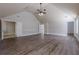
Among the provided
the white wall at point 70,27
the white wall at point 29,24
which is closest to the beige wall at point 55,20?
the white wall at point 70,27

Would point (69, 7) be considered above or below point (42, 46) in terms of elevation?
above

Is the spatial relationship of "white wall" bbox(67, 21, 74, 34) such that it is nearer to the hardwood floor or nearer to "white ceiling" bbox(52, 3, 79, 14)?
the hardwood floor

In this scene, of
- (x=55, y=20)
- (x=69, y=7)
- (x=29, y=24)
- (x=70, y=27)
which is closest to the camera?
(x=69, y=7)

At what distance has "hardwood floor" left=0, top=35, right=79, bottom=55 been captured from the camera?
277 centimetres

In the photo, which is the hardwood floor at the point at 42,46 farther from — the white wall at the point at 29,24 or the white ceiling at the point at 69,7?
the white ceiling at the point at 69,7

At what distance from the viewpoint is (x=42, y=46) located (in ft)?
9.80

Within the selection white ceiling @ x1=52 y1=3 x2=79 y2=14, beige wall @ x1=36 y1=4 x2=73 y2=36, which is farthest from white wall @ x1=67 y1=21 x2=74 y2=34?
white ceiling @ x1=52 y1=3 x2=79 y2=14

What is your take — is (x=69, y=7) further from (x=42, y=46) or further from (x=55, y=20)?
(x=42, y=46)

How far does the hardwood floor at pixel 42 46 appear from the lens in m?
2.77

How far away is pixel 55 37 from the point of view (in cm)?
299

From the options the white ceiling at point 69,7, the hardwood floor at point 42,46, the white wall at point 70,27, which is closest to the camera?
the white ceiling at point 69,7

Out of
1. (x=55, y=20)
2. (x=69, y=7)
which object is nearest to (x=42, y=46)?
(x=55, y=20)

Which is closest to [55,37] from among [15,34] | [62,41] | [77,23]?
[62,41]

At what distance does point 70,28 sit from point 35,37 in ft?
3.18
